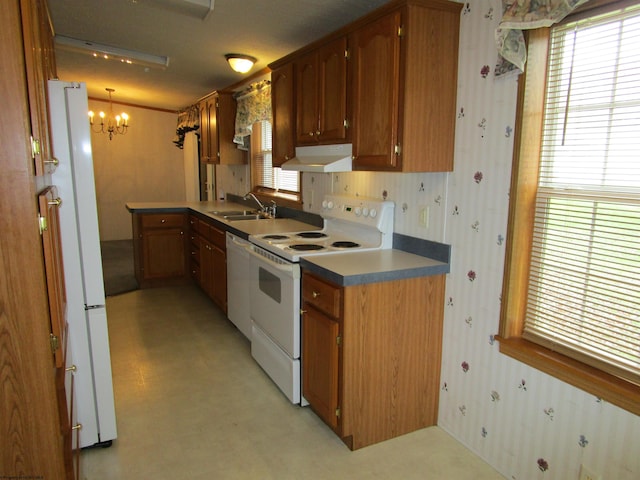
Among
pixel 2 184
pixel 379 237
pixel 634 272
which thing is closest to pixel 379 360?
pixel 379 237

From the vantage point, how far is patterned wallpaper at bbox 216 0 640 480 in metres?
1.65

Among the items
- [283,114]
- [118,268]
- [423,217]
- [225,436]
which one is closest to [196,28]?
[283,114]

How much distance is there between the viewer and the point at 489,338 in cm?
204

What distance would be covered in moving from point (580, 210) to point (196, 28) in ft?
8.49

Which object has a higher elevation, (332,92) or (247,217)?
(332,92)

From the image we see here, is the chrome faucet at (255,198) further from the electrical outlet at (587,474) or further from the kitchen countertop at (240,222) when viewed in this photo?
the electrical outlet at (587,474)

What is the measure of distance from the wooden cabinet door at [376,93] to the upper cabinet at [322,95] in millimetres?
125

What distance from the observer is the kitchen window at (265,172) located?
13.6 ft

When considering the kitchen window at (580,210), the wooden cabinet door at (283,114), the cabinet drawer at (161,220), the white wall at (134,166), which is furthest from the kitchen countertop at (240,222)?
the white wall at (134,166)

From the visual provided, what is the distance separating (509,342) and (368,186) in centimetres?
133

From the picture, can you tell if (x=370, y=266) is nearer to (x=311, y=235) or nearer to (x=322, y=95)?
(x=311, y=235)

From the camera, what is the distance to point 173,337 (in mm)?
3562

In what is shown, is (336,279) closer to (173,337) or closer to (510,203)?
(510,203)

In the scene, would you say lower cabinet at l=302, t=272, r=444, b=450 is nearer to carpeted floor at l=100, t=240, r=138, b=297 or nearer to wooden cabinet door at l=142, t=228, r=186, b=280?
wooden cabinet door at l=142, t=228, r=186, b=280
